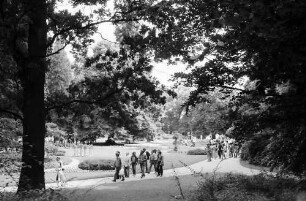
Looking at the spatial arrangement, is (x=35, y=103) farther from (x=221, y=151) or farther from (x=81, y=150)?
(x=81, y=150)

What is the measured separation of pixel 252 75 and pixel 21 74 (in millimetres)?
7154

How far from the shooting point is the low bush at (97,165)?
25266mm

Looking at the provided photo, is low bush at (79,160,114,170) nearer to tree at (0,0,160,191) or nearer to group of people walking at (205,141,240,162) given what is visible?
group of people walking at (205,141,240,162)

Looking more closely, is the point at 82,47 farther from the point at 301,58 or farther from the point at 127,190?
the point at 301,58

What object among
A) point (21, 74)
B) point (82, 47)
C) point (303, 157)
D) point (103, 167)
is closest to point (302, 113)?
point (303, 157)

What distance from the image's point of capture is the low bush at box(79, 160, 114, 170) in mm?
25266

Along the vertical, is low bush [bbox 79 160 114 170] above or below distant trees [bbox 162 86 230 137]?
below

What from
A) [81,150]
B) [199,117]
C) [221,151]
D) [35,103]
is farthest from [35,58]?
[199,117]

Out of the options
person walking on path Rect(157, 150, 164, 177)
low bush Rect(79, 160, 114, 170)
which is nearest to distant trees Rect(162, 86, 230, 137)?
person walking on path Rect(157, 150, 164, 177)

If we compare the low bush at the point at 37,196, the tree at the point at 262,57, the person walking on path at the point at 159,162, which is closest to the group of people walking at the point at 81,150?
the person walking on path at the point at 159,162

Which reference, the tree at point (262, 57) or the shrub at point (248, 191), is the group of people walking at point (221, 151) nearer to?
the shrub at point (248, 191)

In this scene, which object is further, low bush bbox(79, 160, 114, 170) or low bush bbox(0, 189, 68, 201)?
low bush bbox(79, 160, 114, 170)

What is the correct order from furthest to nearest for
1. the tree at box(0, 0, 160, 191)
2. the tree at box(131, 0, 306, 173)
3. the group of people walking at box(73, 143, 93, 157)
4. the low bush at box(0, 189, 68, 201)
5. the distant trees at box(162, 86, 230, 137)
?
the group of people walking at box(73, 143, 93, 157), the tree at box(0, 0, 160, 191), the distant trees at box(162, 86, 230, 137), the low bush at box(0, 189, 68, 201), the tree at box(131, 0, 306, 173)

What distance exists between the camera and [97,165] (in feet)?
83.3
